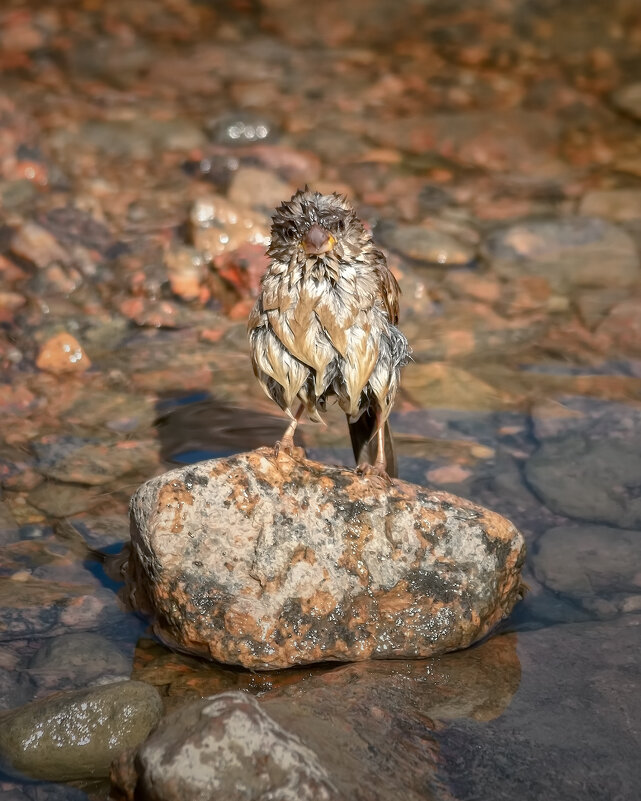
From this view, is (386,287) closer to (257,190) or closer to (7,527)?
(7,527)

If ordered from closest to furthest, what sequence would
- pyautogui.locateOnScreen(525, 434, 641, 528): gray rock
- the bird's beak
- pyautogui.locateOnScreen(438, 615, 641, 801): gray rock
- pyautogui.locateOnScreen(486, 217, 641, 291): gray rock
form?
1. pyautogui.locateOnScreen(438, 615, 641, 801): gray rock
2. the bird's beak
3. pyautogui.locateOnScreen(525, 434, 641, 528): gray rock
4. pyautogui.locateOnScreen(486, 217, 641, 291): gray rock

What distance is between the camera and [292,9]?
47.0 ft

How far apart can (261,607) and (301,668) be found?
40 centimetres

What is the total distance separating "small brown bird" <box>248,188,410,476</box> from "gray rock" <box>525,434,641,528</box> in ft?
5.16

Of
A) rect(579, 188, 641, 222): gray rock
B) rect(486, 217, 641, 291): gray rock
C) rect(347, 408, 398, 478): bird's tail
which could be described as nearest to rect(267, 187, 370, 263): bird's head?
rect(347, 408, 398, 478): bird's tail

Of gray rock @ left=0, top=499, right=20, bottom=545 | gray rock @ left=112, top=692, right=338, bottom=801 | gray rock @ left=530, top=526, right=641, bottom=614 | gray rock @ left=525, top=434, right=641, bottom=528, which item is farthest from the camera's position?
gray rock @ left=525, top=434, right=641, bottom=528

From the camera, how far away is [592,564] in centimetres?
650

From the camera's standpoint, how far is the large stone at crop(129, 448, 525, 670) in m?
5.46

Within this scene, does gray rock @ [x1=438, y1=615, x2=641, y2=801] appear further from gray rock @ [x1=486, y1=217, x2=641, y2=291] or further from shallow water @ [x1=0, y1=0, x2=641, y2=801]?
gray rock @ [x1=486, y1=217, x2=641, y2=291]

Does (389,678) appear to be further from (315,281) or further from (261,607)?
(315,281)

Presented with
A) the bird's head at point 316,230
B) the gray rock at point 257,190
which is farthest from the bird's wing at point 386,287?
the gray rock at point 257,190

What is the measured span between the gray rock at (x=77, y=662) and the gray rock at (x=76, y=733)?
49cm

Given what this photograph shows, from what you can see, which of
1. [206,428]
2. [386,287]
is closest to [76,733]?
[386,287]

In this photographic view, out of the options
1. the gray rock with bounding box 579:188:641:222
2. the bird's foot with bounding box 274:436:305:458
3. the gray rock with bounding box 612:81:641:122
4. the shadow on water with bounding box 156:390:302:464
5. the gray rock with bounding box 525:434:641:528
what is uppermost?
the gray rock with bounding box 612:81:641:122
